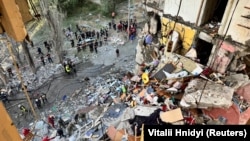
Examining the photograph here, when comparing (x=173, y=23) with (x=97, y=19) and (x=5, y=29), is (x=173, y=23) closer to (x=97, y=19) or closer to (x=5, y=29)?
(x=5, y=29)

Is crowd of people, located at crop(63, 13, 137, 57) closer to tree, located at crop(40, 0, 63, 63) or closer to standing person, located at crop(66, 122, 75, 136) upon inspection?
tree, located at crop(40, 0, 63, 63)

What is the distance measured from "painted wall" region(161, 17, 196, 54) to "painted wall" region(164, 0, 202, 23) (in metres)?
0.40

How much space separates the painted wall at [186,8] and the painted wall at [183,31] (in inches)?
15.6

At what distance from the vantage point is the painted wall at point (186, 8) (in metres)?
10.4

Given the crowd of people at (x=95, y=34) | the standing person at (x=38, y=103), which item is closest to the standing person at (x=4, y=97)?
the standing person at (x=38, y=103)

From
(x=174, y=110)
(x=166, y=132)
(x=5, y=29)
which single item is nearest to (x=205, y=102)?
(x=174, y=110)

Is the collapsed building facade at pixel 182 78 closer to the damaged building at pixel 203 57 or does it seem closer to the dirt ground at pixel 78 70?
the damaged building at pixel 203 57

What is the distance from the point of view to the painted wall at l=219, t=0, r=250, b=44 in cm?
890

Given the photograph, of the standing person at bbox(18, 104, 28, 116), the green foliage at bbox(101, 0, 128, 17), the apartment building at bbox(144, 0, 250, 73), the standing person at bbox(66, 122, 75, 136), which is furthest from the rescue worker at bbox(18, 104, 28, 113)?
the green foliage at bbox(101, 0, 128, 17)

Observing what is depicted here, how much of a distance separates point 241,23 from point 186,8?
2.42 m

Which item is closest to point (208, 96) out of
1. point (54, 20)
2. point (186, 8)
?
point (186, 8)

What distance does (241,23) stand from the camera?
926cm

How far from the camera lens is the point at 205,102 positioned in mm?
8664

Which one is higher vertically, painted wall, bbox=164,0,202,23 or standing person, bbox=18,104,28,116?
painted wall, bbox=164,0,202,23
